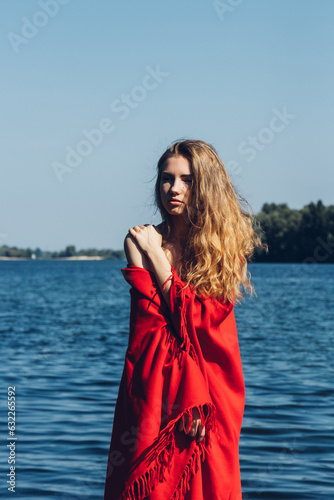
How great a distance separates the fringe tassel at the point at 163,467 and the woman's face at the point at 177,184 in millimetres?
690

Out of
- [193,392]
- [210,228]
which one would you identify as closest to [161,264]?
[210,228]

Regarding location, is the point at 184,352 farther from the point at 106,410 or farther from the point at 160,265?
the point at 106,410

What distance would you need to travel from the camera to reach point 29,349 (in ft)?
51.2

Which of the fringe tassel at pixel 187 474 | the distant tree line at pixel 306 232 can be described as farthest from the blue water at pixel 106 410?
the distant tree line at pixel 306 232

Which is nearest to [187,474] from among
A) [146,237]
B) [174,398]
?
[174,398]

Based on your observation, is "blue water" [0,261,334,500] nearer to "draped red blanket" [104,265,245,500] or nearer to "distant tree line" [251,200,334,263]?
"draped red blanket" [104,265,245,500]

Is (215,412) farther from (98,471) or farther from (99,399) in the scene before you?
(99,399)

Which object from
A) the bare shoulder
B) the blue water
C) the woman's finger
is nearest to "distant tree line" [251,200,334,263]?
the blue water

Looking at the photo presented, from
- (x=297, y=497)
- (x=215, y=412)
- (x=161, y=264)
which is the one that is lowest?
(x=297, y=497)

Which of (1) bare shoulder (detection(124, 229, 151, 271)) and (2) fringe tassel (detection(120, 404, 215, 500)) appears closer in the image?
(2) fringe tassel (detection(120, 404, 215, 500))

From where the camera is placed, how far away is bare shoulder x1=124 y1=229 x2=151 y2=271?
2.47 metres

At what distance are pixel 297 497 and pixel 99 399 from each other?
13.9 feet

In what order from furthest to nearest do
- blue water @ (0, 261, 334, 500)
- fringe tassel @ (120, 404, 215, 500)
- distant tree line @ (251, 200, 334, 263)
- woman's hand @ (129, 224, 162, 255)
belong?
distant tree line @ (251, 200, 334, 263) → blue water @ (0, 261, 334, 500) → woman's hand @ (129, 224, 162, 255) → fringe tassel @ (120, 404, 215, 500)

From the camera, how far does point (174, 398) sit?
2.35 meters
